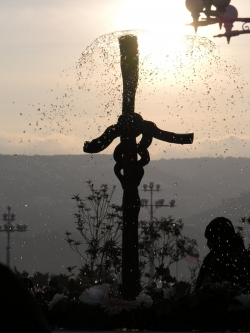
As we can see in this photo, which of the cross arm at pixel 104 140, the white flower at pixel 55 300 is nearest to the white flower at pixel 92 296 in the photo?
the white flower at pixel 55 300

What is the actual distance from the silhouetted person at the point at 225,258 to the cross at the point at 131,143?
125cm

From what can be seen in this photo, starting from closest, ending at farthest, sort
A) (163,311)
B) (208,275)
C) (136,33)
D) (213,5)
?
(163,311), (208,275), (136,33), (213,5)

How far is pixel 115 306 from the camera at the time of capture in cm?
550

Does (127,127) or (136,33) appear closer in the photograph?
(127,127)

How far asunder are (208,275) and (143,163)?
5.50 feet

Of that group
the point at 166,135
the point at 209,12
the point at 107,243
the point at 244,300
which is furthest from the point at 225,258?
the point at 107,243

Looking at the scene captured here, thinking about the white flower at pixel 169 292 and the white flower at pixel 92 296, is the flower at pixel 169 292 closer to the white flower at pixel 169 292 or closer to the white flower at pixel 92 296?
the white flower at pixel 169 292

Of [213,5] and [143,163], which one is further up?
[213,5]

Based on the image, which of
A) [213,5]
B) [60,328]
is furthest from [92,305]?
[213,5]

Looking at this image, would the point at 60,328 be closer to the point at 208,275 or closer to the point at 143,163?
the point at 208,275

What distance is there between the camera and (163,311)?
5.47 m

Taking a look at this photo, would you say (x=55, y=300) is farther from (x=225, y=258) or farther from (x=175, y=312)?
(x=225, y=258)

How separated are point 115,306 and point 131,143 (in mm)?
2424

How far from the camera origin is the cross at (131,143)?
24.4 ft
